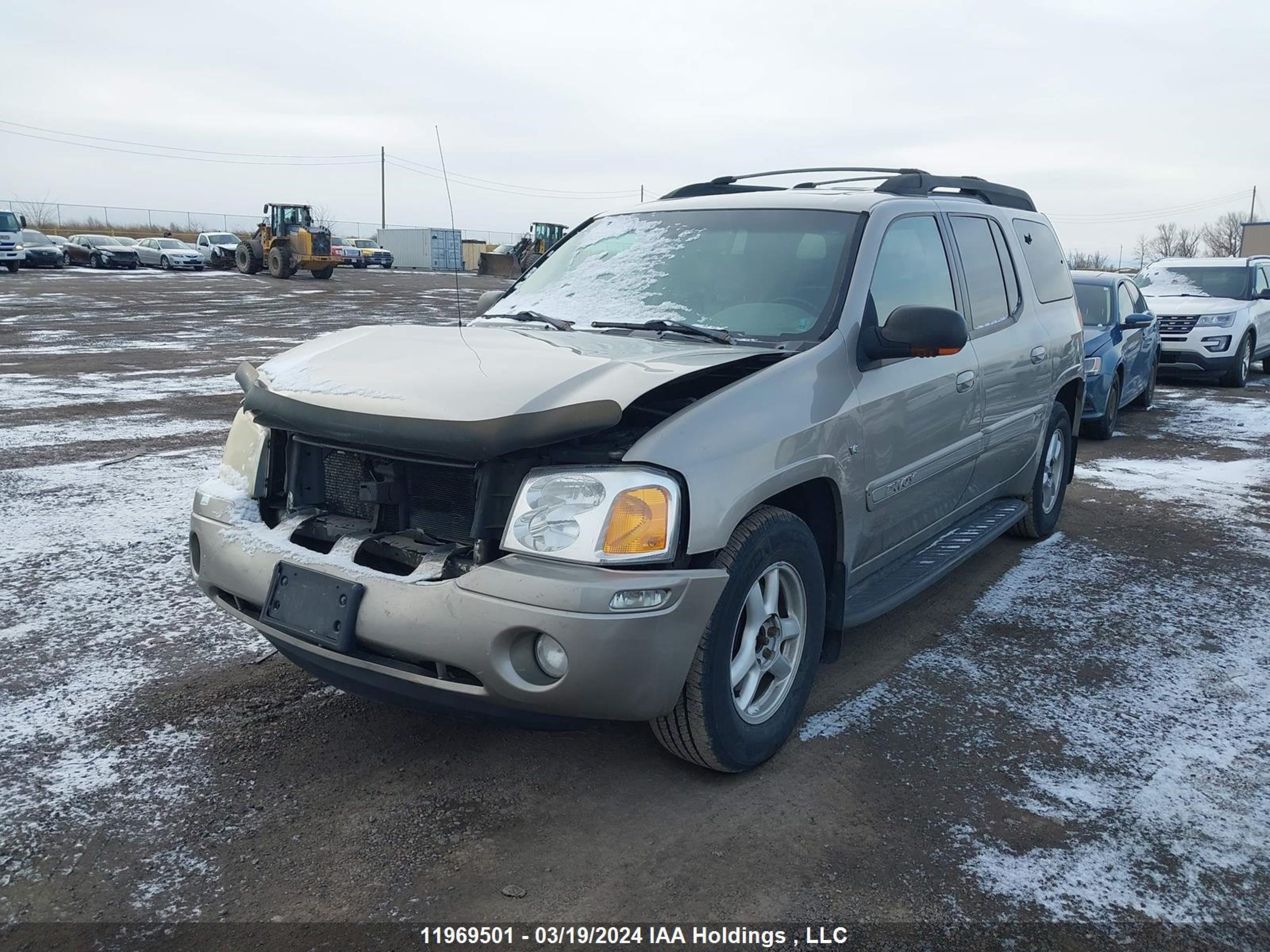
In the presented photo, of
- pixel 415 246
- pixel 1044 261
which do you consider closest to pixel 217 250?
pixel 415 246

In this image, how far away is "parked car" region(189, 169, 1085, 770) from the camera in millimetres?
2660

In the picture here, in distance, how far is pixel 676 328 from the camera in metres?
3.71

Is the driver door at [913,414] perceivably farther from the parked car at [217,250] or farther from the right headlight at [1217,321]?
the parked car at [217,250]

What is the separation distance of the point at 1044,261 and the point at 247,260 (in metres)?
37.6

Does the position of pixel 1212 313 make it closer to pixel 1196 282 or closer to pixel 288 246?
pixel 1196 282

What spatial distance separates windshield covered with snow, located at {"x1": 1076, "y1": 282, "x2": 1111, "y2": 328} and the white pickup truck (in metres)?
35.2

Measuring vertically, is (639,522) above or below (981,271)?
below

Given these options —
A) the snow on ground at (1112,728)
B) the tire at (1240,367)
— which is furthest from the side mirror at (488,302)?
the tire at (1240,367)

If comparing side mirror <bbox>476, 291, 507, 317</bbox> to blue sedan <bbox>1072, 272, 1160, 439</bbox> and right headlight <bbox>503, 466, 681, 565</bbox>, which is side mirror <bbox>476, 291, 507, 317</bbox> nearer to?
right headlight <bbox>503, 466, 681, 565</bbox>

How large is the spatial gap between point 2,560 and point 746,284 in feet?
12.5

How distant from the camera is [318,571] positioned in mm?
2879

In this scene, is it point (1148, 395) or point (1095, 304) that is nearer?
point (1095, 304)

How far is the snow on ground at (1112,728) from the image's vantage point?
267 centimetres

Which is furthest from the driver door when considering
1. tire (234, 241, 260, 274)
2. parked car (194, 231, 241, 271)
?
parked car (194, 231, 241, 271)
